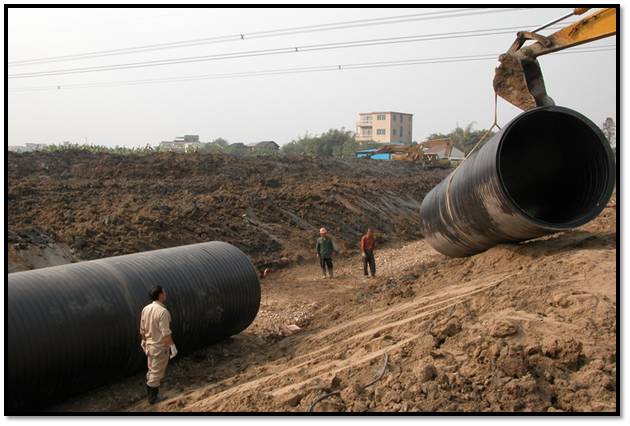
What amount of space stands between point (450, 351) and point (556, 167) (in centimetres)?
570

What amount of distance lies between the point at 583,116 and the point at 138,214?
439 inches

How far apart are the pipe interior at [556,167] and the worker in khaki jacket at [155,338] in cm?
524

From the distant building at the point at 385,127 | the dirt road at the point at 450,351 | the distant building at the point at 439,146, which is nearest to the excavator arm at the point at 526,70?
the dirt road at the point at 450,351

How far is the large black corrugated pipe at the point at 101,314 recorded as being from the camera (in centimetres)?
582

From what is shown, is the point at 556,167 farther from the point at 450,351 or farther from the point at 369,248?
the point at 450,351

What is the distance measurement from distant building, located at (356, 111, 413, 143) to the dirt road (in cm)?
9471

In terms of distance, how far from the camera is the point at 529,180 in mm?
10523

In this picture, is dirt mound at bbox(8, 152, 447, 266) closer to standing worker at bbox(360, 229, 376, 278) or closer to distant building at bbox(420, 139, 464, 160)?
standing worker at bbox(360, 229, 376, 278)

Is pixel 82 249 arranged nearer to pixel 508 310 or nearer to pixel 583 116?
pixel 508 310

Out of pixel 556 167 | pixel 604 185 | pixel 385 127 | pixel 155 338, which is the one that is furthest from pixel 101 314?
pixel 385 127

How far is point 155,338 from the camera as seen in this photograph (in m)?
6.15

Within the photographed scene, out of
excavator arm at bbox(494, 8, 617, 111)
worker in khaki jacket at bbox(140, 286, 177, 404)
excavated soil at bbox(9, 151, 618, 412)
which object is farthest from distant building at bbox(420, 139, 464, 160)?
worker in khaki jacket at bbox(140, 286, 177, 404)

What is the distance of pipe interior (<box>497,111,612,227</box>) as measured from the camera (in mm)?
8508

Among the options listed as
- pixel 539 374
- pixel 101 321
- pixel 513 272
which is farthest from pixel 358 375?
pixel 513 272
